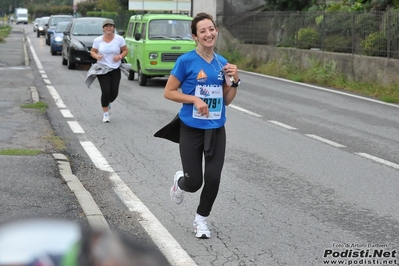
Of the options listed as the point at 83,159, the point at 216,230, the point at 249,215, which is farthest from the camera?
the point at 83,159

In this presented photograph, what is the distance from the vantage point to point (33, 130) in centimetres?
1127

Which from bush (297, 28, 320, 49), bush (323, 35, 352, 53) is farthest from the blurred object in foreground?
bush (297, 28, 320, 49)

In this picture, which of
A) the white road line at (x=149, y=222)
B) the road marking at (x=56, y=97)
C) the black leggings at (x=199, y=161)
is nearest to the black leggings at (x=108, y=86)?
the road marking at (x=56, y=97)

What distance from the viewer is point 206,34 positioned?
5723mm

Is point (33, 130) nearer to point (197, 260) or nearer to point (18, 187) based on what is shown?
point (18, 187)

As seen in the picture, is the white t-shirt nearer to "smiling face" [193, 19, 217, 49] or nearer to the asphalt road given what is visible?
the asphalt road

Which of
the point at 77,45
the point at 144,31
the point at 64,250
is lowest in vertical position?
the point at 77,45

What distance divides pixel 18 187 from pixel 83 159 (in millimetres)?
2196

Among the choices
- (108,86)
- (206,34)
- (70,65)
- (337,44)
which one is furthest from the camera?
(70,65)

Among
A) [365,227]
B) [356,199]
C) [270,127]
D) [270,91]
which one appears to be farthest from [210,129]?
[270,91]

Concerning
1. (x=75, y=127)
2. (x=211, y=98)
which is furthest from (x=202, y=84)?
(x=75, y=127)

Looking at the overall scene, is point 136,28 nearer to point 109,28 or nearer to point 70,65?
point 70,65

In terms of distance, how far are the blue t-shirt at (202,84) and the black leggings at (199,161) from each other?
0.08 m

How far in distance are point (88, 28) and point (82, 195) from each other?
21785 millimetres
